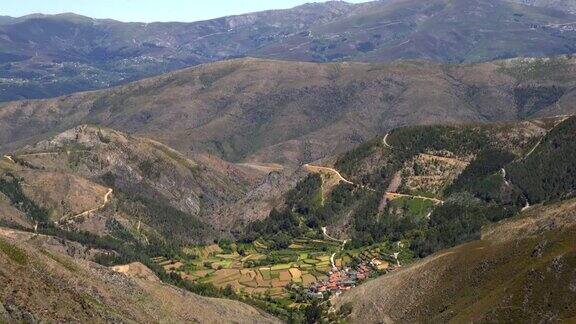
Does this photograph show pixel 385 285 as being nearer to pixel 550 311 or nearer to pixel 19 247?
pixel 550 311

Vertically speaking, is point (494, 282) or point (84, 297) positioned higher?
point (84, 297)

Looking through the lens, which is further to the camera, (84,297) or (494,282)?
(494,282)

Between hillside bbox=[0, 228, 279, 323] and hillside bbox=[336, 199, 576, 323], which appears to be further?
hillside bbox=[336, 199, 576, 323]

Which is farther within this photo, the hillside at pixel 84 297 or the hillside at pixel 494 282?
the hillside at pixel 494 282
